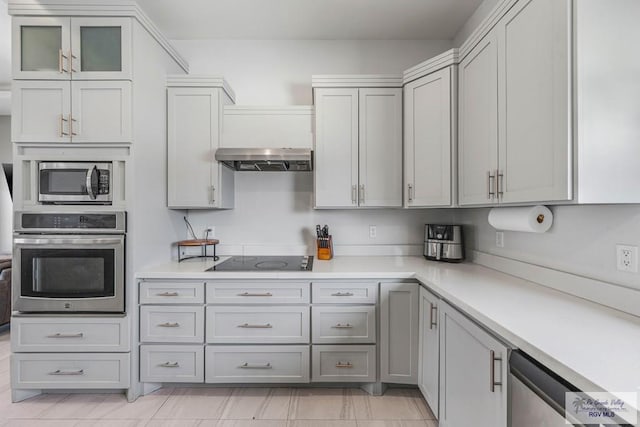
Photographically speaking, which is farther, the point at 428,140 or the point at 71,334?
the point at 428,140

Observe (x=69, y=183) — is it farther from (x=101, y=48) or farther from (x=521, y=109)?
(x=521, y=109)

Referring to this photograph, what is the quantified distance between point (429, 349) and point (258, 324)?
1.11 meters

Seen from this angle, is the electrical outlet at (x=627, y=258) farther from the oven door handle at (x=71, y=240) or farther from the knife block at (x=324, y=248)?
the oven door handle at (x=71, y=240)

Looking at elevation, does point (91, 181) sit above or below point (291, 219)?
above

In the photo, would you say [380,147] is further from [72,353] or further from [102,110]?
[72,353]

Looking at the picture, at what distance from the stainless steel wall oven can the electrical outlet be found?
8.48 feet

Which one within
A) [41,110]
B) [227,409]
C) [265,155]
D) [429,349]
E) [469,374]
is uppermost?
[41,110]

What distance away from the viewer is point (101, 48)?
2.00 meters

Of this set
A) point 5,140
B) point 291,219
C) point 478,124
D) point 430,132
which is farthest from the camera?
point 5,140

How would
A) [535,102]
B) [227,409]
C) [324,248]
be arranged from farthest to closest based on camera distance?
[324,248]
[227,409]
[535,102]

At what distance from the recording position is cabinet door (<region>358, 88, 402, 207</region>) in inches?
96.3

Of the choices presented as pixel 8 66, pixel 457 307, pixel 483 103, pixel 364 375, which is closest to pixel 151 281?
pixel 364 375

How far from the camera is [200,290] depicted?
204 centimetres

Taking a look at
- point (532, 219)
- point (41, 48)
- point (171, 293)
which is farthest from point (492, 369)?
point (41, 48)
